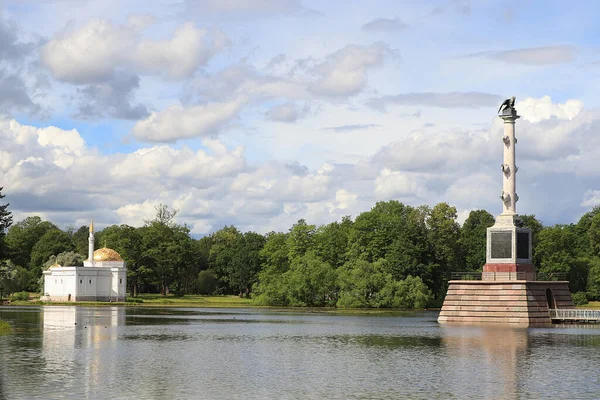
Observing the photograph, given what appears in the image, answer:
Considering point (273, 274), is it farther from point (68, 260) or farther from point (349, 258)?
point (68, 260)

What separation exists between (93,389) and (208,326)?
154 feet

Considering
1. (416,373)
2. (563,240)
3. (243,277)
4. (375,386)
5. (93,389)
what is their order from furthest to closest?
(243,277) → (563,240) → (416,373) → (375,386) → (93,389)

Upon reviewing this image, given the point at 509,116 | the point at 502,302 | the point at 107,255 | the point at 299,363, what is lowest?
the point at 299,363

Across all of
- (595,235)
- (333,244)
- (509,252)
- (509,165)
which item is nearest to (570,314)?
(509,252)

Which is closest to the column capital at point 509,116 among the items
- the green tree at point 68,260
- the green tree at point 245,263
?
the green tree at point 245,263

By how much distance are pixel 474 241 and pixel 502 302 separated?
67583 millimetres

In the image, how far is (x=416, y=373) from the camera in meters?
46.2

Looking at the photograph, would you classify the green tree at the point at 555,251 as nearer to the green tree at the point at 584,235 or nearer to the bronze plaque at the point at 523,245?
the green tree at the point at 584,235

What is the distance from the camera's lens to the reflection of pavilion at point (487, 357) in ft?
135

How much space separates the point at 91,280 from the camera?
162 meters

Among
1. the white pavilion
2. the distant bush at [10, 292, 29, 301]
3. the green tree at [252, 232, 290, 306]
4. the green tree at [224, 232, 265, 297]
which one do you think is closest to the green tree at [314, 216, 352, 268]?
the green tree at [252, 232, 290, 306]

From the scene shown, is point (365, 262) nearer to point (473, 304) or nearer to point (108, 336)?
point (473, 304)

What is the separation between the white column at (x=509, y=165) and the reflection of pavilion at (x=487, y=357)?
14.1 m

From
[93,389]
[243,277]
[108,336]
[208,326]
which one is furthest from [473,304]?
[243,277]
